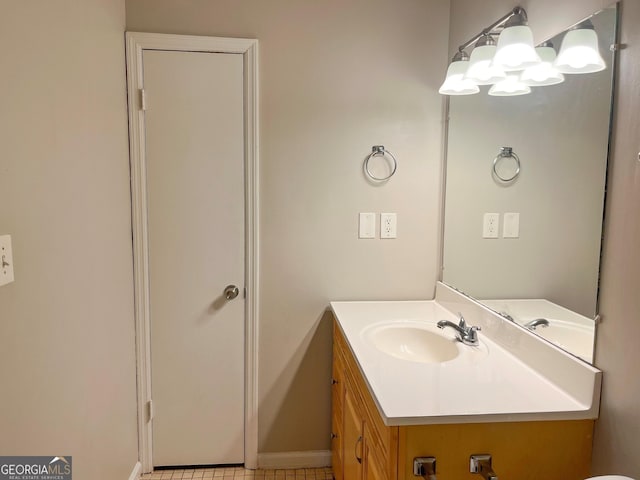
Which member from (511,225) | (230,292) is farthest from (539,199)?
(230,292)

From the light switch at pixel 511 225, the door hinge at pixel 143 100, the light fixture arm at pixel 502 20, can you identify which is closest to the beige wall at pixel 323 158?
the door hinge at pixel 143 100

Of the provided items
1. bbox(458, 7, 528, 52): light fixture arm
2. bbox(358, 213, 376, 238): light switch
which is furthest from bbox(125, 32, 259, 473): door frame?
bbox(458, 7, 528, 52): light fixture arm

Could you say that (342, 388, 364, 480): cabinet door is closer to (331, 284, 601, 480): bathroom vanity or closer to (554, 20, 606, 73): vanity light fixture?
(331, 284, 601, 480): bathroom vanity

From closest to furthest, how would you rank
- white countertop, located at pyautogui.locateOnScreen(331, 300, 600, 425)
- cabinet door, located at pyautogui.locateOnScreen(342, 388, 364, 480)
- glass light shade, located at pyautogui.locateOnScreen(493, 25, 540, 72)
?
white countertop, located at pyautogui.locateOnScreen(331, 300, 600, 425), glass light shade, located at pyautogui.locateOnScreen(493, 25, 540, 72), cabinet door, located at pyautogui.locateOnScreen(342, 388, 364, 480)

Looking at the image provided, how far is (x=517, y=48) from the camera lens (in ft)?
4.48

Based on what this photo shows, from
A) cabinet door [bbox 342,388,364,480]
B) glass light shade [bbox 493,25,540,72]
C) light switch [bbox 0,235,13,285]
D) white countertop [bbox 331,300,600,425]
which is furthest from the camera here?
cabinet door [bbox 342,388,364,480]

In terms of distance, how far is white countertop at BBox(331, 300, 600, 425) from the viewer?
3.65ft

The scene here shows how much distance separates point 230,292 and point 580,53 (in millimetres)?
1628

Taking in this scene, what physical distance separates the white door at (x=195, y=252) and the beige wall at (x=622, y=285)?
1.45m

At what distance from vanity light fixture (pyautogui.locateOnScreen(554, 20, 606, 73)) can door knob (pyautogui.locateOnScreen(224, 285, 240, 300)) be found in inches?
61.5

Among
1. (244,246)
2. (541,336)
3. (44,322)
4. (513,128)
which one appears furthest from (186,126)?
(541,336)

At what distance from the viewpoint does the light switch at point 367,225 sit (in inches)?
82.7

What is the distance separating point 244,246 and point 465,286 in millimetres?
1029

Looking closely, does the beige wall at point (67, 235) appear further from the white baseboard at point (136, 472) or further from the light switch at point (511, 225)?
the light switch at point (511, 225)
